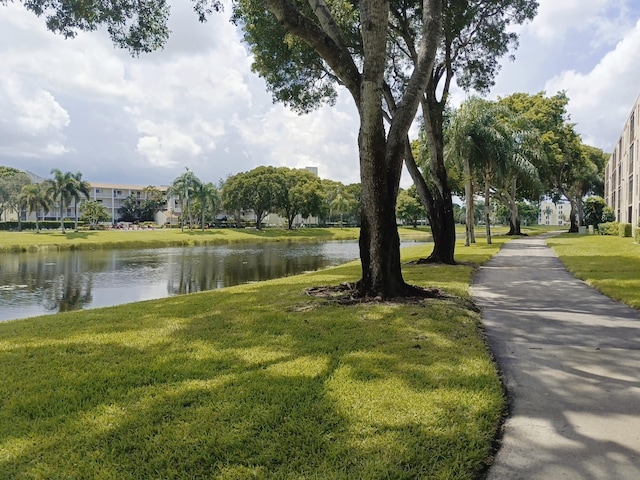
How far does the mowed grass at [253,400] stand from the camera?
3000 mm

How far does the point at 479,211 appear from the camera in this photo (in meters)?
128

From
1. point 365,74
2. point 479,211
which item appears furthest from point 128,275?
point 479,211

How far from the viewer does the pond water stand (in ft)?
49.7

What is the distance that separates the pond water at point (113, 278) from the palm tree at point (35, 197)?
35226 millimetres

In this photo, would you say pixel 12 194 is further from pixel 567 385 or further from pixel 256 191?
pixel 567 385

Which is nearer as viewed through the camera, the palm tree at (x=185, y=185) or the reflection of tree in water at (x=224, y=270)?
the reflection of tree in water at (x=224, y=270)

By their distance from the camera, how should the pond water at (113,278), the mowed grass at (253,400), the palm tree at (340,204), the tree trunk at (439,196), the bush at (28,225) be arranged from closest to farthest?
the mowed grass at (253,400) < the pond water at (113,278) < the tree trunk at (439,196) < the bush at (28,225) < the palm tree at (340,204)

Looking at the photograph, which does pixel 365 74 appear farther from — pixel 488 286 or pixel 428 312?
pixel 488 286

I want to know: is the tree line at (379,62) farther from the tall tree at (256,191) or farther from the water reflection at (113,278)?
the tall tree at (256,191)

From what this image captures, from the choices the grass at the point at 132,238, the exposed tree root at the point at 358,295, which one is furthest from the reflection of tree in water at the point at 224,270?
the grass at the point at 132,238

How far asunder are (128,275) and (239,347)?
1829cm

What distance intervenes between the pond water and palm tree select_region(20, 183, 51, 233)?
35226 millimetres

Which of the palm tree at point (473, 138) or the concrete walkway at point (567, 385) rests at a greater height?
the palm tree at point (473, 138)

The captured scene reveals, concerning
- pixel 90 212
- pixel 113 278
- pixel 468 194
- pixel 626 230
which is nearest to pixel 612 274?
pixel 468 194
